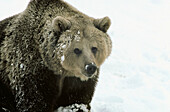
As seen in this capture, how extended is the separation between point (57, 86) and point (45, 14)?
1024 millimetres

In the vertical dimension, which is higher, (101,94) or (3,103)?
(3,103)

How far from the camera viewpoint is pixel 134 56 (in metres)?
8.70

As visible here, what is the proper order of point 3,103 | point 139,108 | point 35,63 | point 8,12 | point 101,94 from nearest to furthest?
point 35,63 → point 3,103 → point 139,108 → point 101,94 → point 8,12

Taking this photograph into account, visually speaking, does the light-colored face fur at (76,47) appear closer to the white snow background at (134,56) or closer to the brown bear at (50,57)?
the brown bear at (50,57)

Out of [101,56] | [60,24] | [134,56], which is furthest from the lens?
[134,56]

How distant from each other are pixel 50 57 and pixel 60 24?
1.49 feet

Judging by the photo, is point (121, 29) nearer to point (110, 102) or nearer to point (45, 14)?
point (110, 102)

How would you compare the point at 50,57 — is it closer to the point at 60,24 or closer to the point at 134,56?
the point at 60,24

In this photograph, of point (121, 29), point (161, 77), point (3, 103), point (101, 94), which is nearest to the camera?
point (3, 103)

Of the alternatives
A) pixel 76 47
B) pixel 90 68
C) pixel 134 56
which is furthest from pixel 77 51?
pixel 134 56

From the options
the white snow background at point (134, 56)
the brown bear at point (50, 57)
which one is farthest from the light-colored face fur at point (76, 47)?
the white snow background at point (134, 56)

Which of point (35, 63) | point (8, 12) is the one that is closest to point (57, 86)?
point (35, 63)

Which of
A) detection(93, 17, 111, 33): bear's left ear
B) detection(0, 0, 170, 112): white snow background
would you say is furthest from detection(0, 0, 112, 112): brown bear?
detection(0, 0, 170, 112): white snow background

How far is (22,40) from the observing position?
404cm
